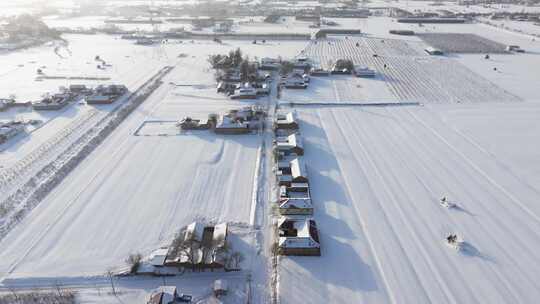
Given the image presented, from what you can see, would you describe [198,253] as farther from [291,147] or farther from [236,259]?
[291,147]

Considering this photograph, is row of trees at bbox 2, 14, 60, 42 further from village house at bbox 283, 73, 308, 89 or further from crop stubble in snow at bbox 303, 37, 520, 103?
village house at bbox 283, 73, 308, 89

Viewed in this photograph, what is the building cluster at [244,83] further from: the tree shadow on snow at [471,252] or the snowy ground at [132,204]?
the tree shadow on snow at [471,252]

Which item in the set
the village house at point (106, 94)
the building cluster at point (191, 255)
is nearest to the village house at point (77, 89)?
the village house at point (106, 94)

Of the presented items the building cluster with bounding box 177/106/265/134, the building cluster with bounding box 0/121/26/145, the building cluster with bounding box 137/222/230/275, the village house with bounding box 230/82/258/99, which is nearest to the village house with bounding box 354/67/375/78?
the village house with bounding box 230/82/258/99

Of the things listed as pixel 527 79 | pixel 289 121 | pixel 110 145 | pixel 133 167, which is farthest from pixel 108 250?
pixel 527 79

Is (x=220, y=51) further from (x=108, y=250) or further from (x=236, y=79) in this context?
(x=108, y=250)

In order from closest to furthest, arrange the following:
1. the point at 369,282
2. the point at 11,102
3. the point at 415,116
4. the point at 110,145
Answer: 1. the point at 369,282
2. the point at 110,145
3. the point at 415,116
4. the point at 11,102
